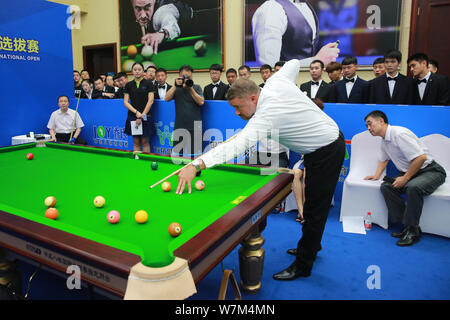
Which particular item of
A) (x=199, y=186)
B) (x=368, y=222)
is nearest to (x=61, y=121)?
(x=199, y=186)

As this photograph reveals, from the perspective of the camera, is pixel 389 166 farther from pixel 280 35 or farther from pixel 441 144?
pixel 280 35

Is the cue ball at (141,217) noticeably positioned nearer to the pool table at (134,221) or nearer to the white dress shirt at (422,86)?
Answer: the pool table at (134,221)

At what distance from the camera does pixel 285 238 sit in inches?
123

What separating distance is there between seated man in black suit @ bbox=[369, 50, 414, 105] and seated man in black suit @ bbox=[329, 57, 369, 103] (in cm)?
17

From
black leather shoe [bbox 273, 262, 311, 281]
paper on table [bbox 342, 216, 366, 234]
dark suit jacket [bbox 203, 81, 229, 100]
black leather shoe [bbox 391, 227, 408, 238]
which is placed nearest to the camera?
black leather shoe [bbox 273, 262, 311, 281]

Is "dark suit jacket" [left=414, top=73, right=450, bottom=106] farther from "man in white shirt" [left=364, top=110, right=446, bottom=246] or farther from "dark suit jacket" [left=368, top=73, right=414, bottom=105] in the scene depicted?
"man in white shirt" [left=364, top=110, right=446, bottom=246]

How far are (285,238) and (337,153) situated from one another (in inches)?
45.8

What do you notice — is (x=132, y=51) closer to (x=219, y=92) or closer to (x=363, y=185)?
(x=219, y=92)

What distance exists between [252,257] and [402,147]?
1.96 metres

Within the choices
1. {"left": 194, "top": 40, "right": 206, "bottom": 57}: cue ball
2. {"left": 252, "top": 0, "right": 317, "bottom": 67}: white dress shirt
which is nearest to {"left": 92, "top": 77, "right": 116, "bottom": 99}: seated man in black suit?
{"left": 194, "top": 40, "right": 206, "bottom": 57}: cue ball

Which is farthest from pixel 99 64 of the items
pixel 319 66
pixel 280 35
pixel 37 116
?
pixel 319 66

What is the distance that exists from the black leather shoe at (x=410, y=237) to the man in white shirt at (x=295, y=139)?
1067 mm

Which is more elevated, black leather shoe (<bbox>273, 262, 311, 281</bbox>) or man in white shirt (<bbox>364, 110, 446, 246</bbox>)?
man in white shirt (<bbox>364, 110, 446, 246</bbox>)

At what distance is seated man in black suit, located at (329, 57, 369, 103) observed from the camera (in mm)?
4230
